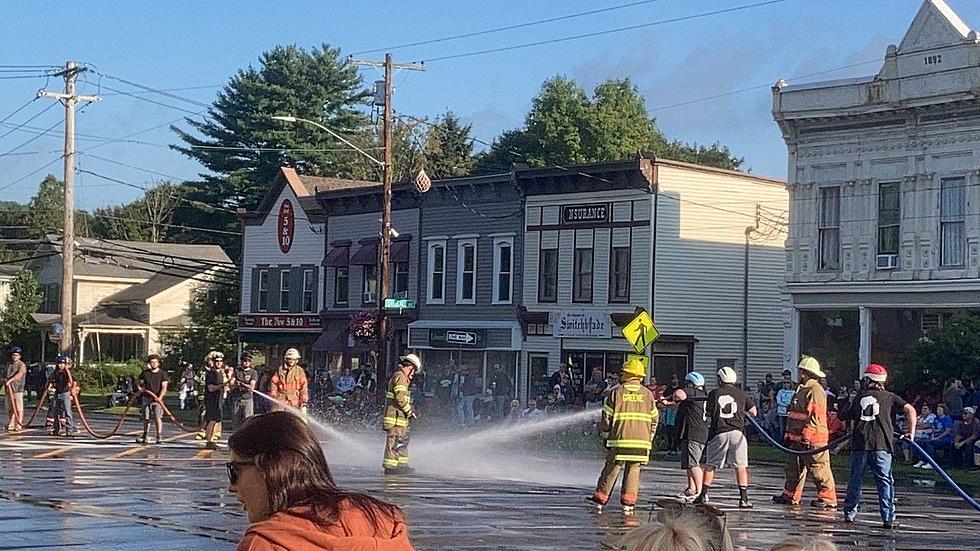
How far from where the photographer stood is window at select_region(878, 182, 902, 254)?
3712cm

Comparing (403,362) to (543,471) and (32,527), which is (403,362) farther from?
(32,527)

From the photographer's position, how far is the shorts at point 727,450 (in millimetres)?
17641

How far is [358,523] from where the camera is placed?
13.4 feet

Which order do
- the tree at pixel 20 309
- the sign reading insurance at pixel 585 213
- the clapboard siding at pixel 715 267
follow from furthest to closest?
1. the tree at pixel 20 309
2. the sign reading insurance at pixel 585 213
3. the clapboard siding at pixel 715 267

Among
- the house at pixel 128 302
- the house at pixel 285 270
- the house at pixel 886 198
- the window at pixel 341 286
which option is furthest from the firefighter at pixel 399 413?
the house at pixel 128 302

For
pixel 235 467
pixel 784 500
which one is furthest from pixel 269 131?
pixel 235 467

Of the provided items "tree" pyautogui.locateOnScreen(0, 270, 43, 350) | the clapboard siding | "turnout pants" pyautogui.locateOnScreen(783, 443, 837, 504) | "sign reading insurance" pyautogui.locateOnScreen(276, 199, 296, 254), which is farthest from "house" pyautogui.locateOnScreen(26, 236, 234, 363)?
"turnout pants" pyautogui.locateOnScreen(783, 443, 837, 504)

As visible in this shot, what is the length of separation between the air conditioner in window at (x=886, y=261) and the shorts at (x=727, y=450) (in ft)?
67.7

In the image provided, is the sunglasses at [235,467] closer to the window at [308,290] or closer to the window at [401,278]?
→ the window at [401,278]

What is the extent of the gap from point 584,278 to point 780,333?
6.68 metres

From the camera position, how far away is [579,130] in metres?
75.7

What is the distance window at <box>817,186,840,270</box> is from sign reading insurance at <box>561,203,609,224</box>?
7880 millimetres

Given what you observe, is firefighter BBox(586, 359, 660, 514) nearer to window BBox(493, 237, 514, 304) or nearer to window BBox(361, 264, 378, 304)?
window BBox(493, 237, 514, 304)

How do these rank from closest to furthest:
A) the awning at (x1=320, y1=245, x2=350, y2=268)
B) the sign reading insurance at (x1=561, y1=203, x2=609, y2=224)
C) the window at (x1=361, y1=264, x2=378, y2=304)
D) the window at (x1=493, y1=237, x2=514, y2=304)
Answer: the sign reading insurance at (x1=561, y1=203, x2=609, y2=224) < the window at (x1=493, y1=237, x2=514, y2=304) < the window at (x1=361, y1=264, x2=378, y2=304) < the awning at (x1=320, y1=245, x2=350, y2=268)
